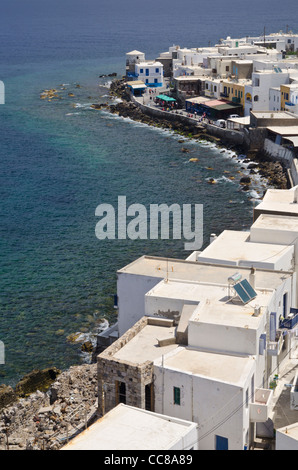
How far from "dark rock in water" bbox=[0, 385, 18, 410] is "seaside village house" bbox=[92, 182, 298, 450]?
6.47 m

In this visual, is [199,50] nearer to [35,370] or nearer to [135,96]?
[135,96]

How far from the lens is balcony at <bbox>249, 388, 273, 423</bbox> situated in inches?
935

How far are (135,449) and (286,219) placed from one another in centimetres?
1880

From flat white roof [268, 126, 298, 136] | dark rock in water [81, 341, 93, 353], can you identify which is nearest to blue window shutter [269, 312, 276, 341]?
dark rock in water [81, 341, 93, 353]

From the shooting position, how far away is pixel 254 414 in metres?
24.0

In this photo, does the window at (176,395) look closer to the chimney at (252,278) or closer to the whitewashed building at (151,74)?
the chimney at (252,278)

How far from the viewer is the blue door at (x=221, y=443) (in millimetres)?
23156

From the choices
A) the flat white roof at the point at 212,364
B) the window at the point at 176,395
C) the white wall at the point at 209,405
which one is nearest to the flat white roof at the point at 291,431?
the white wall at the point at 209,405

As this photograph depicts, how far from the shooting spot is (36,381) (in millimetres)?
34281

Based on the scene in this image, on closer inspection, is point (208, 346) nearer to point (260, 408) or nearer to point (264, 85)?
point (260, 408)

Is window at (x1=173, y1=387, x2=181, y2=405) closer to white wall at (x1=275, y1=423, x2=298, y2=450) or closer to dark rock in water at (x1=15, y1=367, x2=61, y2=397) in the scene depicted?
white wall at (x1=275, y1=423, x2=298, y2=450)

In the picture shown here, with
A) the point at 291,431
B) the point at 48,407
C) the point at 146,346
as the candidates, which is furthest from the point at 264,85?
the point at 291,431

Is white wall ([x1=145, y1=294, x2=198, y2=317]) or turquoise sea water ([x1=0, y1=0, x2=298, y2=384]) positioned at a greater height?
white wall ([x1=145, y1=294, x2=198, y2=317])
